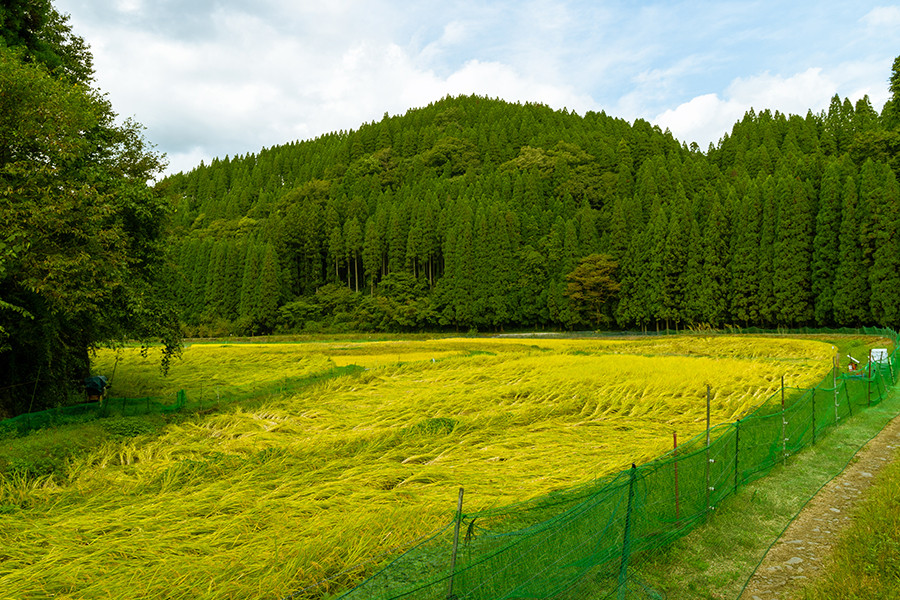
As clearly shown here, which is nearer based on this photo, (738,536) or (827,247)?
(738,536)

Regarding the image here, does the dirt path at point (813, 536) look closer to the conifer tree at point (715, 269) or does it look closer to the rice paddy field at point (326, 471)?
the rice paddy field at point (326, 471)

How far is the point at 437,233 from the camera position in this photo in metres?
55.9

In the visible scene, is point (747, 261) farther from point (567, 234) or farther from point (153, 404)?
point (153, 404)

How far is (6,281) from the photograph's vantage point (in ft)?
32.1

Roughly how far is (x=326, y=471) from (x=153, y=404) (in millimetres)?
8362

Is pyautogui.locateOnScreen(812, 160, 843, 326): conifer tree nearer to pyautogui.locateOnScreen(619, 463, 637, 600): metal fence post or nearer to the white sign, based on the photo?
the white sign

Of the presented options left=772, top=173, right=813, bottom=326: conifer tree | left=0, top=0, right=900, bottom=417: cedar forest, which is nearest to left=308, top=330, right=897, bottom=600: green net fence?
left=0, top=0, right=900, bottom=417: cedar forest

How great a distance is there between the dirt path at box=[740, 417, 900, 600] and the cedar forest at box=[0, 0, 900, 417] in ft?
37.2

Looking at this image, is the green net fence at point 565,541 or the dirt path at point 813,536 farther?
the dirt path at point 813,536

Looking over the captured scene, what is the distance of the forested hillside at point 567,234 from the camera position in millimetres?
→ 32125

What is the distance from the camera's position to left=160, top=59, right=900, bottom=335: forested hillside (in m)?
32.1

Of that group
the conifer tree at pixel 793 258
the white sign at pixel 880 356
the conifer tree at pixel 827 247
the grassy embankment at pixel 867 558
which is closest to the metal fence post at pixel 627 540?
the grassy embankment at pixel 867 558

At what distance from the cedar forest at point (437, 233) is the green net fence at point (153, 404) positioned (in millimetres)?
1315

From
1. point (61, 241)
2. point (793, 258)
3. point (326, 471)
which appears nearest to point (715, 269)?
point (793, 258)
